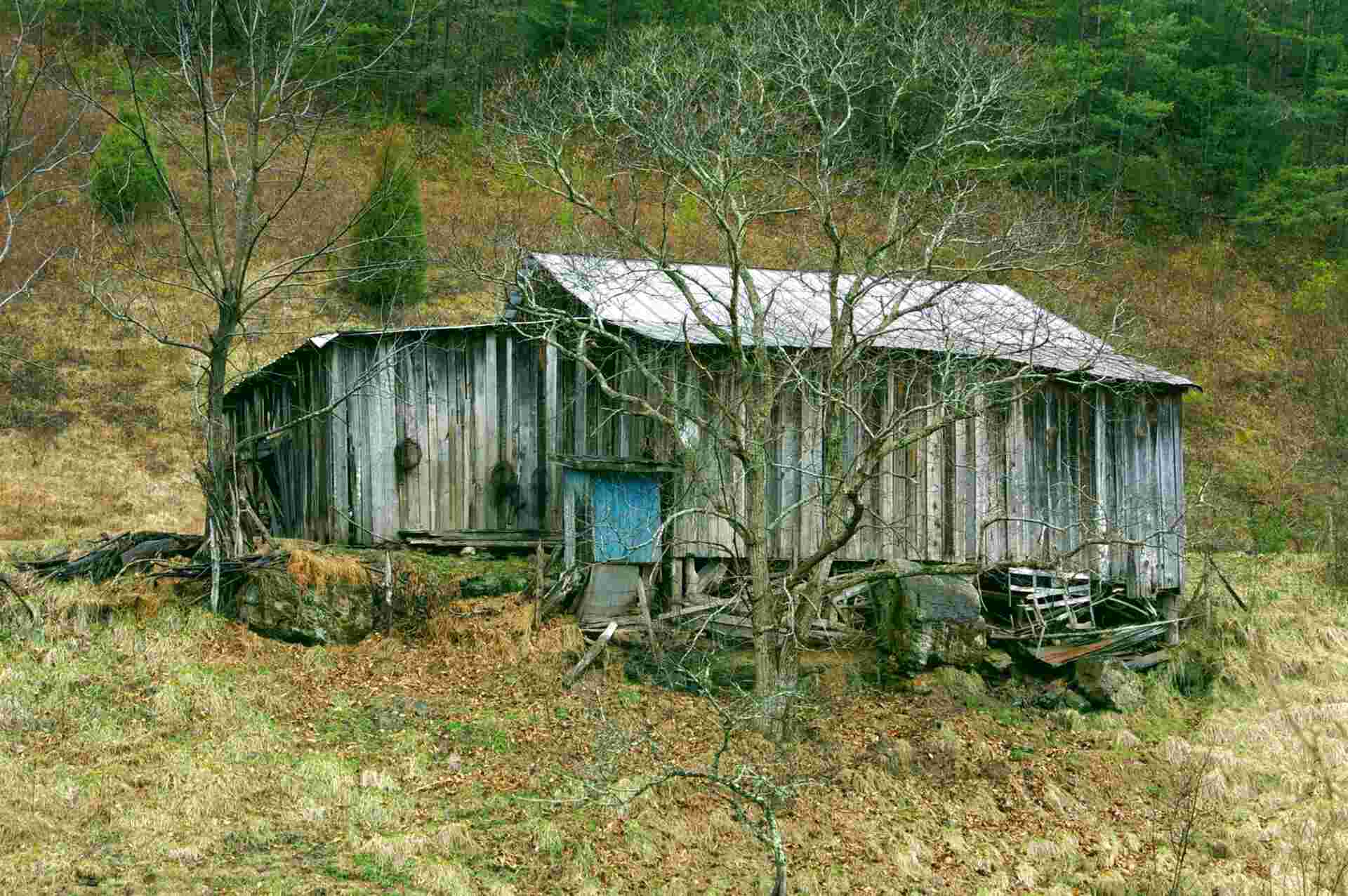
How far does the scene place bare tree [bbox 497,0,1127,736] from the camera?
13727 millimetres

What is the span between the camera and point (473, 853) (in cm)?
1082

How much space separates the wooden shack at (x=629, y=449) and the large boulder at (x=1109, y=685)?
1849mm

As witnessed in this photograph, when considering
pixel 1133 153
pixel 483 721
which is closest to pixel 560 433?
pixel 483 721

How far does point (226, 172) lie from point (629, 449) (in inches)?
965

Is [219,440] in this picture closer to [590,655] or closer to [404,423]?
[404,423]

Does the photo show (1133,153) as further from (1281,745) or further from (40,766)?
(40,766)

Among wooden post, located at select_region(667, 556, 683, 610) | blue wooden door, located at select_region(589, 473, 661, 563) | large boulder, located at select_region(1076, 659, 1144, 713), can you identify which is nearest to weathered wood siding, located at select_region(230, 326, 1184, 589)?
blue wooden door, located at select_region(589, 473, 661, 563)

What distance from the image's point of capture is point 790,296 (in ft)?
62.1

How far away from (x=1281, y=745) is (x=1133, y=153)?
31.8 m

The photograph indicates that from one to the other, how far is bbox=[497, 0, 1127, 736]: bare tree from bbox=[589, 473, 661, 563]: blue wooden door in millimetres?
814

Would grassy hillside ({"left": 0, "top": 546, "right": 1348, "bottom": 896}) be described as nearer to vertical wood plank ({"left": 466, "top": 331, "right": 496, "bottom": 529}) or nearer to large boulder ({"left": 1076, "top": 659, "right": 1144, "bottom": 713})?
large boulder ({"left": 1076, "top": 659, "right": 1144, "bottom": 713})

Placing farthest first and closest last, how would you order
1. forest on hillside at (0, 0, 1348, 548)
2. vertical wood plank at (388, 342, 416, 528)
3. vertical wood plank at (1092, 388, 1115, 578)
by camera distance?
forest on hillside at (0, 0, 1348, 548), vertical wood plank at (1092, 388, 1115, 578), vertical wood plank at (388, 342, 416, 528)

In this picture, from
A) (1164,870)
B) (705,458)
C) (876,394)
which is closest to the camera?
(1164,870)

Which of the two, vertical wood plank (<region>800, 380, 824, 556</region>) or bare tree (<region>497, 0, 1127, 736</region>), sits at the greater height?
bare tree (<region>497, 0, 1127, 736</region>)
